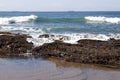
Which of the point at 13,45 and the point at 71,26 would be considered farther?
the point at 71,26

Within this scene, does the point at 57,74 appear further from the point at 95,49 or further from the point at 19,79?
the point at 95,49

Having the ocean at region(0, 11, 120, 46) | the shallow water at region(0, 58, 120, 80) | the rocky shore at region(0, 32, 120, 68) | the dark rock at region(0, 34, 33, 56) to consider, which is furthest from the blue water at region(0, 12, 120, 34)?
the shallow water at region(0, 58, 120, 80)

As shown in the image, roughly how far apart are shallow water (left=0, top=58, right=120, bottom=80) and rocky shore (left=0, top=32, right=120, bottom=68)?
1.76ft

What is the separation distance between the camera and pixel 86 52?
10.4 metres

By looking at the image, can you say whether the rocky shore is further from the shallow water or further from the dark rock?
the shallow water

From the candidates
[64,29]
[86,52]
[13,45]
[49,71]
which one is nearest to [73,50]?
[86,52]

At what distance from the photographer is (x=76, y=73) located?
8.29 metres

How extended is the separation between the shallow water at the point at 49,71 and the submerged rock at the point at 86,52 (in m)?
0.50

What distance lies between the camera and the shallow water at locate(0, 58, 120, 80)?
771cm

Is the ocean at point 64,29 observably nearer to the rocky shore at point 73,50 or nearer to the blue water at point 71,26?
the blue water at point 71,26

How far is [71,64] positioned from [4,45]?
143 inches

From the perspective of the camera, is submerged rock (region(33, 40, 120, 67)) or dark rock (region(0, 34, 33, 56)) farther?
dark rock (region(0, 34, 33, 56))

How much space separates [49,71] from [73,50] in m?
2.44

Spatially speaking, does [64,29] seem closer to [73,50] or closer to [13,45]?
[13,45]
